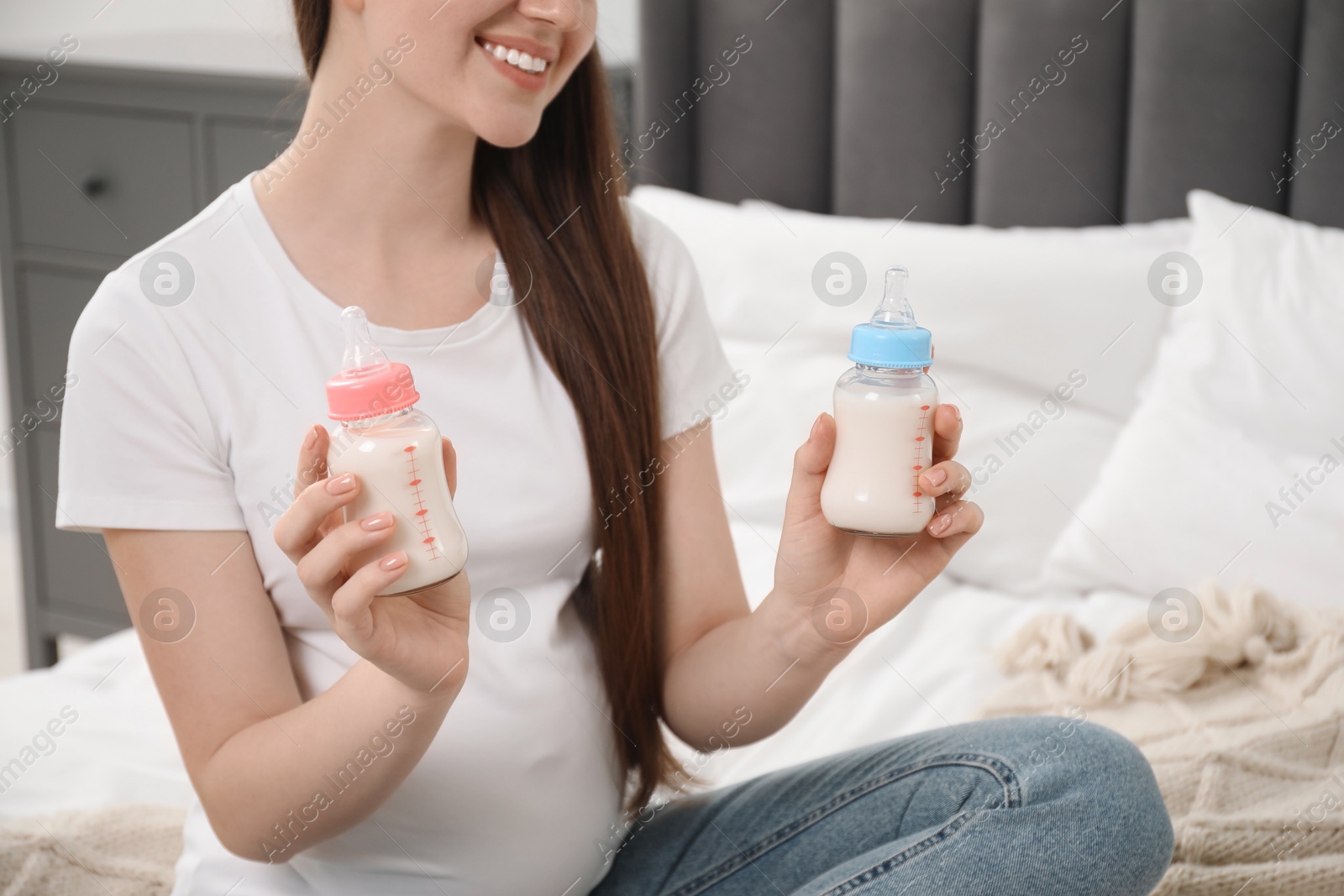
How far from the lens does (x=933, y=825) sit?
35.5 inches

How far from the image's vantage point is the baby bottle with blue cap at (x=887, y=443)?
826mm

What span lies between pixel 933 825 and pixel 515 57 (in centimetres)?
68

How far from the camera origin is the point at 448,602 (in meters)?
0.79

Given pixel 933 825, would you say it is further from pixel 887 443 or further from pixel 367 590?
pixel 367 590

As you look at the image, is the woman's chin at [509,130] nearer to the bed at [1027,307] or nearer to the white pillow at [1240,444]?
the bed at [1027,307]

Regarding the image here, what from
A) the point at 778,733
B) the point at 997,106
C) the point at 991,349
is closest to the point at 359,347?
the point at 778,733

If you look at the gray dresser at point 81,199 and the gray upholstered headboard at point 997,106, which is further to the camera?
the gray dresser at point 81,199

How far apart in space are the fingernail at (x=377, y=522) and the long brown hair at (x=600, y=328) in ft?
1.10

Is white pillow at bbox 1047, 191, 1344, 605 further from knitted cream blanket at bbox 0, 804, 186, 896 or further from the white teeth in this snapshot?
knitted cream blanket at bbox 0, 804, 186, 896

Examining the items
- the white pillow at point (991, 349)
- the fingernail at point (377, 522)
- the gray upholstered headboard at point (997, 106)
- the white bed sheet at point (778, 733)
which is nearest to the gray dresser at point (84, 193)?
the gray upholstered headboard at point (997, 106)

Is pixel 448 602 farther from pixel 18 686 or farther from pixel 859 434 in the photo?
pixel 18 686

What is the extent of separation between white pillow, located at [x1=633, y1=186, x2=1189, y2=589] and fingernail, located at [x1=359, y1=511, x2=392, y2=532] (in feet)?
3.73

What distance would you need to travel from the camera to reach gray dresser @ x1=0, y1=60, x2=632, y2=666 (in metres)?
2.16

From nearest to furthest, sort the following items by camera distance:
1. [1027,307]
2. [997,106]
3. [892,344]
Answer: [892,344] → [1027,307] → [997,106]
